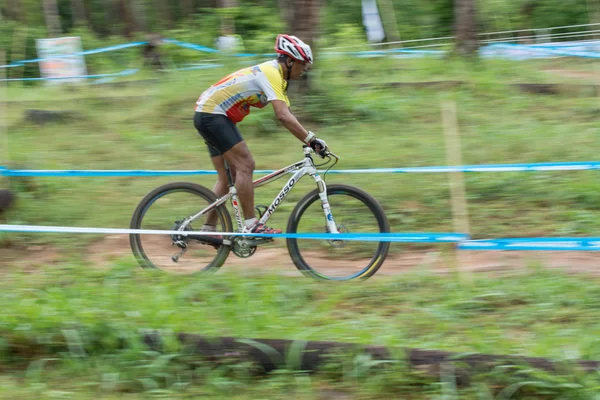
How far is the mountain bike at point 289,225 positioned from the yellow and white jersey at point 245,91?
0.52m

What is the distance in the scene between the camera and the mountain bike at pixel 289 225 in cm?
584

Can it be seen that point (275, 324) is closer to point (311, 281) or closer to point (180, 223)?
point (311, 281)

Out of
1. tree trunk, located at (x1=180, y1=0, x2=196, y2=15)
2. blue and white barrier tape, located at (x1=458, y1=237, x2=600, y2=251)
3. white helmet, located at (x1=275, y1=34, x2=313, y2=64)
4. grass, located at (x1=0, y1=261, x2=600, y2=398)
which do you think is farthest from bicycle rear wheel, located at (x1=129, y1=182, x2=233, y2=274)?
tree trunk, located at (x1=180, y1=0, x2=196, y2=15)

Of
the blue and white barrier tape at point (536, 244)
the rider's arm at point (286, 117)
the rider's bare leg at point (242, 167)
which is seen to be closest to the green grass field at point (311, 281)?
the blue and white barrier tape at point (536, 244)

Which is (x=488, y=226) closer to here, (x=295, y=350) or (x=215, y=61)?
(x=295, y=350)

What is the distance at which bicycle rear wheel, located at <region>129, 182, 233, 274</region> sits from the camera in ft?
19.8

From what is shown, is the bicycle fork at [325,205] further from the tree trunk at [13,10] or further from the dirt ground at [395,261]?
the tree trunk at [13,10]

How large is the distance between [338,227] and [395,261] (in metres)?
0.88

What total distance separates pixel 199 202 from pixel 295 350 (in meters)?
2.12

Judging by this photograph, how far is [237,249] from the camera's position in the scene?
5.96 m

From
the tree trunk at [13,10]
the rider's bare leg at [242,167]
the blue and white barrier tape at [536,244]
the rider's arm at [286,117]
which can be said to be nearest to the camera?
the blue and white barrier tape at [536,244]

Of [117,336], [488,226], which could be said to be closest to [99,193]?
Result: [117,336]

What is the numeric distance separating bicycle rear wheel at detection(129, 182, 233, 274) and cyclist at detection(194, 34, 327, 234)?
32 cm

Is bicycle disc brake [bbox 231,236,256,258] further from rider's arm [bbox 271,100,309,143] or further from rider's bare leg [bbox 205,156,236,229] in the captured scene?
rider's arm [bbox 271,100,309,143]
